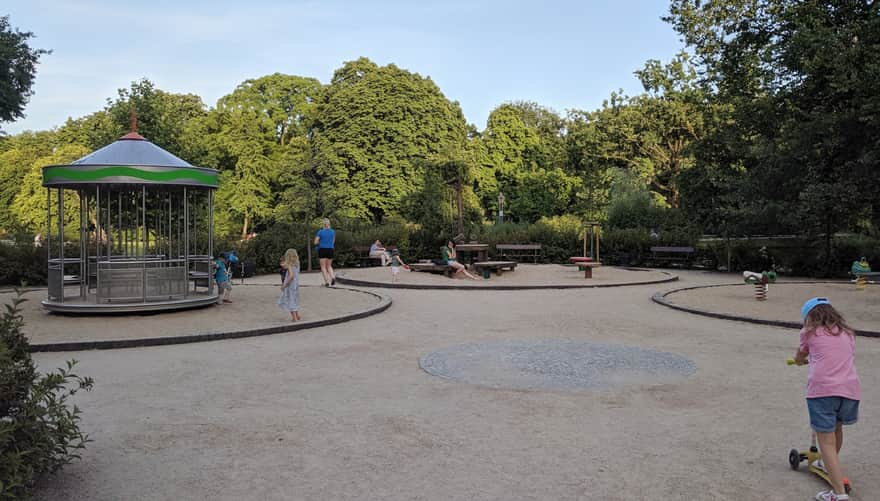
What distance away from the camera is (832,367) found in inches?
181

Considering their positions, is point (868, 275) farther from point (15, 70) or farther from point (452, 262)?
point (15, 70)

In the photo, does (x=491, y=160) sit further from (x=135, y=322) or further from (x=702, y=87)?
(x=135, y=322)

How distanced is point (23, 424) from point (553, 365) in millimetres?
6382

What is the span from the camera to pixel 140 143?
1509cm

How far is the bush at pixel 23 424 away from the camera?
363cm

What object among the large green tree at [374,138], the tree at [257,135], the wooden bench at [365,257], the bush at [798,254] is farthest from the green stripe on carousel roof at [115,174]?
the tree at [257,135]

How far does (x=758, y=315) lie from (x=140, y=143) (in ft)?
45.2

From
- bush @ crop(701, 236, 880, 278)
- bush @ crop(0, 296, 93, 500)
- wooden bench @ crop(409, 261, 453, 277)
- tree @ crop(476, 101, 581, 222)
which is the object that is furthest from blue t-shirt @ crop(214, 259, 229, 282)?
tree @ crop(476, 101, 581, 222)

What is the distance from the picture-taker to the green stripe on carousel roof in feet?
44.1

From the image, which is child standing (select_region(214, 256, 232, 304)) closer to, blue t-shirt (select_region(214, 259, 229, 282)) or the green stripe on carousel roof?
blue t-shirt (select_region(214, 259, 229, 282))

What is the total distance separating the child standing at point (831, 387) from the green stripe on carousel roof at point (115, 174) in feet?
40.8

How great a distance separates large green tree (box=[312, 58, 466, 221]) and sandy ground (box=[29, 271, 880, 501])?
37635mm

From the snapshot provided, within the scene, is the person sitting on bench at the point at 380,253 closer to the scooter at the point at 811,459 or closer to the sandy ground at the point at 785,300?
the sandy ground at the point at 785,300

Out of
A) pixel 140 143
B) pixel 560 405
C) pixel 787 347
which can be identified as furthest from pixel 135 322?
pixel 787 347
